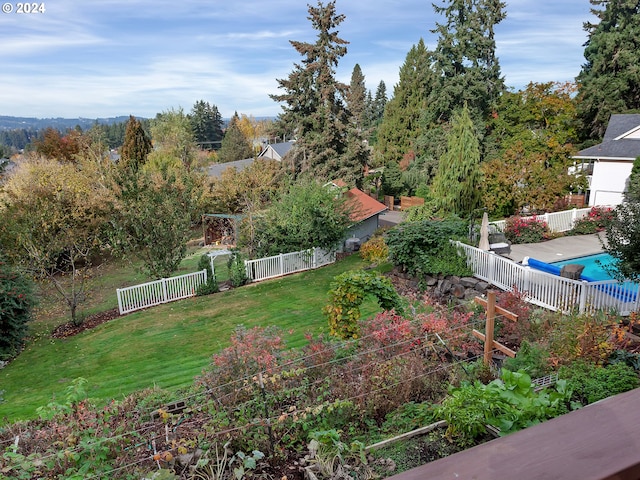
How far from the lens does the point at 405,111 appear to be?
111ft

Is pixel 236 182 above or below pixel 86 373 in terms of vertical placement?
above

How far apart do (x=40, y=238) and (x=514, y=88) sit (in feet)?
81.0

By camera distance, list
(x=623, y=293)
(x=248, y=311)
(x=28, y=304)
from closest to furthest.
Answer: (x=623, y=293) → (x=28, y=304) → (x=248, y=311)

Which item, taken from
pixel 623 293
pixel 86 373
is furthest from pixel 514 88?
pixel 86 373

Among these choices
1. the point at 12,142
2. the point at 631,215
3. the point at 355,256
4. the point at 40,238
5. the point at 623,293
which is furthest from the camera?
the point at 12,142

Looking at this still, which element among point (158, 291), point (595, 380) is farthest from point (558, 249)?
point (158, 291)

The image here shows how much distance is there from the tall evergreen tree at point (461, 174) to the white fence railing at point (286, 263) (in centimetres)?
510

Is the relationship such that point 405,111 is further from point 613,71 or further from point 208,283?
point 208,283

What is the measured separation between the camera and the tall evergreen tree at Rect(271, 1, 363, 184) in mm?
23969

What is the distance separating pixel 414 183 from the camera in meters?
29.8

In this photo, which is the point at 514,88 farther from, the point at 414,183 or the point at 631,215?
the point at 631,215

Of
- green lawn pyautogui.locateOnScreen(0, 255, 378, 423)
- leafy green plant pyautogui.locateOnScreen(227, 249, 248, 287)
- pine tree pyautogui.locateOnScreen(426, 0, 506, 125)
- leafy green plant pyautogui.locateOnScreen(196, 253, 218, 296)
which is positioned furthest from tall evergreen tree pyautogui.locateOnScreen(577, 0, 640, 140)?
leafy green plant pyautogui.locateOnScreen(196, 253, 218, 296)

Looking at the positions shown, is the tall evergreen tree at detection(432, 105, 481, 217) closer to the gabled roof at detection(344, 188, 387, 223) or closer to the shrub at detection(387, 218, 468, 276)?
the shrub at detection(387, 218, 468, 276)

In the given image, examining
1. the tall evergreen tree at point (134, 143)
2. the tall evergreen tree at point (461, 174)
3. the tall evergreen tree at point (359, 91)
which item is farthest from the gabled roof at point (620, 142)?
the tall evergreen tree at point (359, 91)
